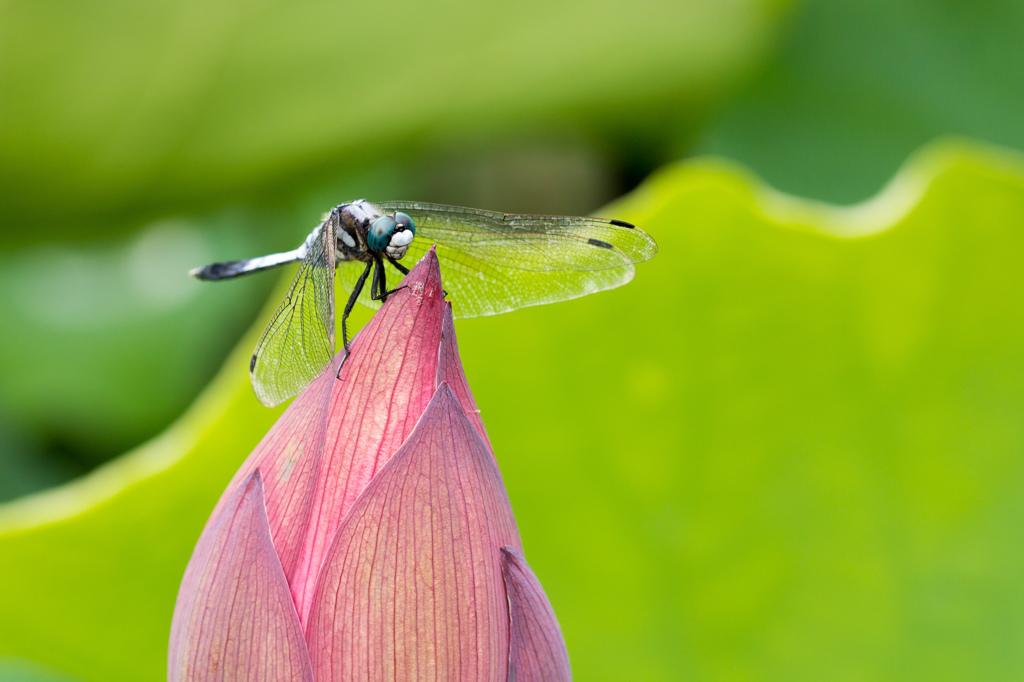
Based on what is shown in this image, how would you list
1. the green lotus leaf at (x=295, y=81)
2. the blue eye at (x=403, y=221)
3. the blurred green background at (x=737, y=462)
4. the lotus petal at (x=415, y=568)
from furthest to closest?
1. the green lotus leaf at (x=295, y=81)
2. the blurred green background at (x=737, y=462)
3. the blue eye at (x=403, y=221)
4. the lotus petal at (x=415, y=568)

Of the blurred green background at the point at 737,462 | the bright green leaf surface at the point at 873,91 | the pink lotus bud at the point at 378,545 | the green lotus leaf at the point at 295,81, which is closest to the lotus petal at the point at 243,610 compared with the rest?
the pink lotus bud at the point at 378,545

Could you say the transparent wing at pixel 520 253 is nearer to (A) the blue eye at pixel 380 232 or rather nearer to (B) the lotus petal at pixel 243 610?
(A) the blue eye at pixel 380 232

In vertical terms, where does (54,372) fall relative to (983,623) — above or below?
above

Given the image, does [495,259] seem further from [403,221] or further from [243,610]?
[243,610]

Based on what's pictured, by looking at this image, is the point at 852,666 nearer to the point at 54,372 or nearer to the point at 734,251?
the point at 734,251

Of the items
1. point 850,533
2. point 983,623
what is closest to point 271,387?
point 850,533

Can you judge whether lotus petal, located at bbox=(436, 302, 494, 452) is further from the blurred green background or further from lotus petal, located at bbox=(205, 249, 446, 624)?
the blurred green background

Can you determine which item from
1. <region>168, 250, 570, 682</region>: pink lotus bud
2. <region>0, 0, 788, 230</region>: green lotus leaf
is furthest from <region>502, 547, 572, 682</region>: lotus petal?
<region>0, 0, 788, 230</region>: green lotus leaf
